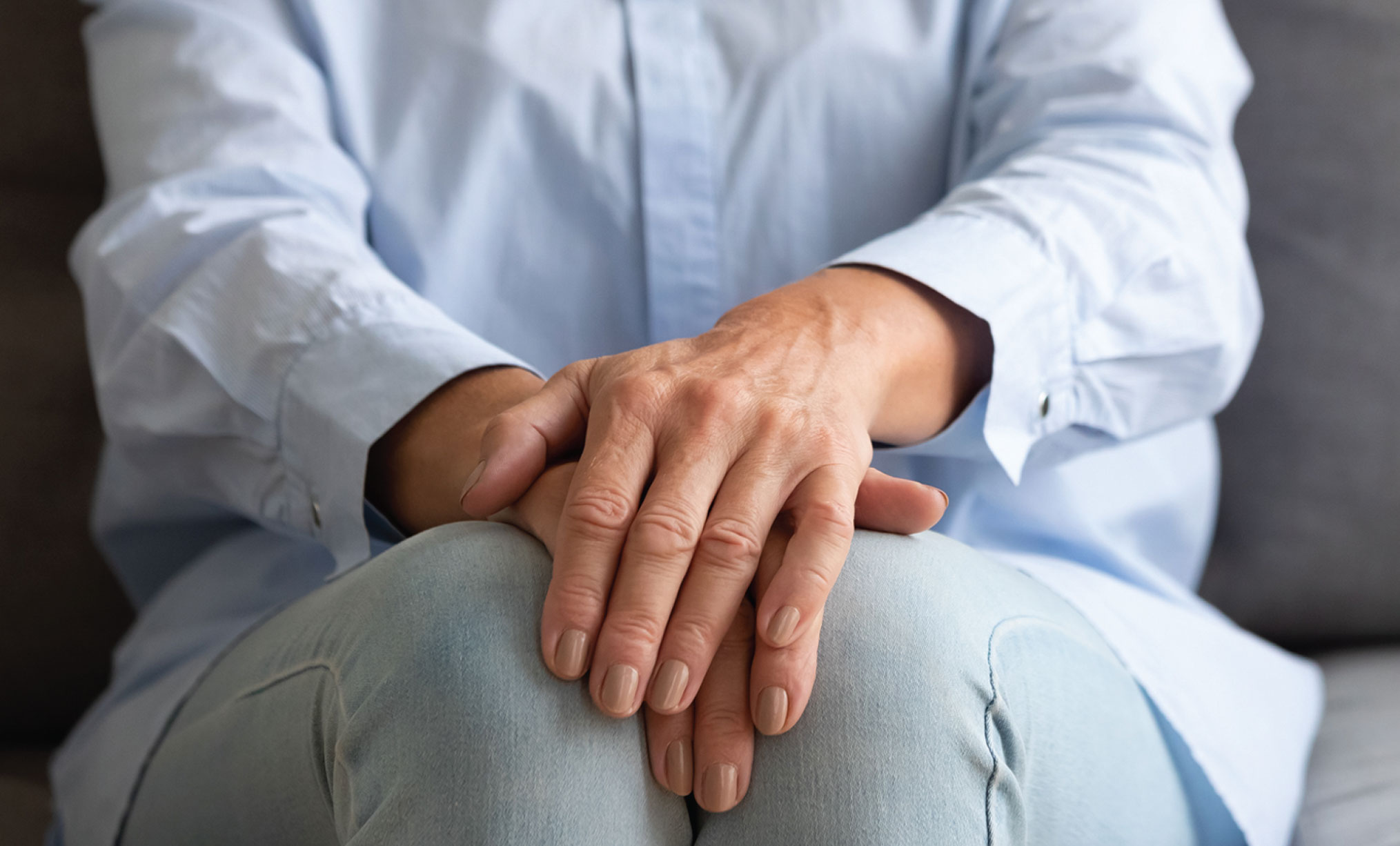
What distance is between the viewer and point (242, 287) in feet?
2.00

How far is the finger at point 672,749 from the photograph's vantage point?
38 cm

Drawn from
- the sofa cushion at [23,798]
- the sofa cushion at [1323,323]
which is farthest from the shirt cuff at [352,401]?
the sofa cushion at [1323,323]

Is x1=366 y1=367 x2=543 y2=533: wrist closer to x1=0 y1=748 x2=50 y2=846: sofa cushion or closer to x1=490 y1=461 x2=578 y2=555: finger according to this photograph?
x1=490 y1=461 x2=578 y2=555: finger

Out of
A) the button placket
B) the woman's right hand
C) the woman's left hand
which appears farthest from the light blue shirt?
the woman's right hand

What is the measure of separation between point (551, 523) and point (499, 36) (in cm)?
42

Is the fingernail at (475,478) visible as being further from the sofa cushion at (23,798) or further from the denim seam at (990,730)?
the sofa cushion at (23,798)

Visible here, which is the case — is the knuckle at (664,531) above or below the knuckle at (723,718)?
above

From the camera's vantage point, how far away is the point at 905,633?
39 centimetres

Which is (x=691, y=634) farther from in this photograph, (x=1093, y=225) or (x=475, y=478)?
(x=1093, y=225)

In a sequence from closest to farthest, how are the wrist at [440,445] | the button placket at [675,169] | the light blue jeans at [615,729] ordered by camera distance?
the light blue jeans at [615,729]
the wrist at [440,445]
the button placket at [675,169]

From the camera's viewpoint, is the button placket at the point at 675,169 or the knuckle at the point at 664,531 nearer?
the knuckle at the point at 664,531

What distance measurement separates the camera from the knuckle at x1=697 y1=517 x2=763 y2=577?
0.41 metres

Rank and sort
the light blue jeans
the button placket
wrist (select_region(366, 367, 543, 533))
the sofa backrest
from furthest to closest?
the sofa backrest → the button placket → wrist (select_region(366, 367, 543, 533)) → the light blue jeans

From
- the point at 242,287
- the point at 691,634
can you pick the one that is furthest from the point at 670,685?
the point at 242,287
